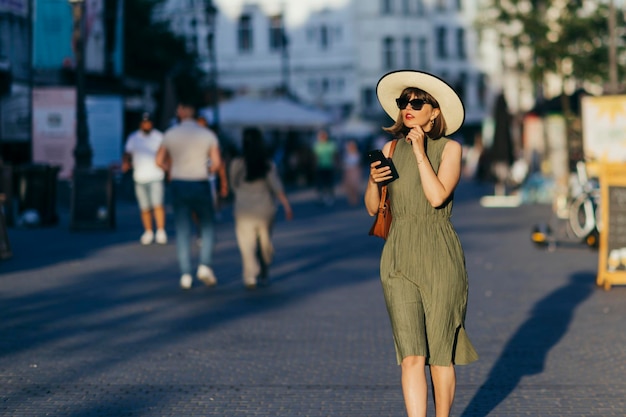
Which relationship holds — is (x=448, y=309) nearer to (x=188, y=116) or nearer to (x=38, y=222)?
(x=188, y=116)

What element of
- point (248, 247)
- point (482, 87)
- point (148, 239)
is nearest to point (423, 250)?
point (248, 247)

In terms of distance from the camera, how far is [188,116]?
43.7 ft

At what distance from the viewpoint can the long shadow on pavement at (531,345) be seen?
24.3 feet

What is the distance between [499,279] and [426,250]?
821cm

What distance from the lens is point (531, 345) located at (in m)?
9.40

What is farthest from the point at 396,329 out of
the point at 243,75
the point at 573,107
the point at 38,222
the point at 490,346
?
the point at 243,75

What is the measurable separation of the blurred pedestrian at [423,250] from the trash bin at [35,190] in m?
16.8

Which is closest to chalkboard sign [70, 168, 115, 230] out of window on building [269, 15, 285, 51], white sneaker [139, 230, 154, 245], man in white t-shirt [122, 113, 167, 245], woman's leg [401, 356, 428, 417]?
man in white t-shirt [122, 113, 167, 245]

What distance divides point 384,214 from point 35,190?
1698 centimetres

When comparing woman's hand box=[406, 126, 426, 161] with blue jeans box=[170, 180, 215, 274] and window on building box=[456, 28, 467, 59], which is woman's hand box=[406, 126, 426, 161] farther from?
window on building box=[456, 28, 467, 59]

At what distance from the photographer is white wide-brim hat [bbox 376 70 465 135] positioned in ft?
18.9

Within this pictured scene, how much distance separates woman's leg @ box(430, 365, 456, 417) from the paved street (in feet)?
3.23

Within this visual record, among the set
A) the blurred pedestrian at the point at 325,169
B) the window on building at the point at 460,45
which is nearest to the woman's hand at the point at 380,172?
the blurred pedestrian at the point at 325,169

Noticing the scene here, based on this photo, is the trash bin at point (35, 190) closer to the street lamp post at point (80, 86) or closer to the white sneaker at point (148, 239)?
the street lamp post at point (80, 86)
